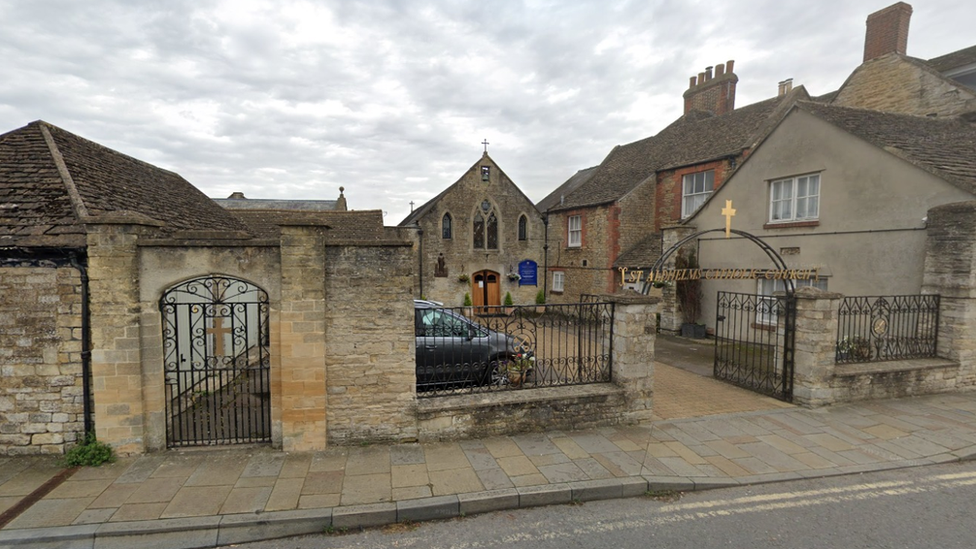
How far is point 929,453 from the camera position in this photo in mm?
5848

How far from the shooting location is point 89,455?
17.5ft

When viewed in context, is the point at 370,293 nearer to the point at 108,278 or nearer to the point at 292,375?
the point at 292,375

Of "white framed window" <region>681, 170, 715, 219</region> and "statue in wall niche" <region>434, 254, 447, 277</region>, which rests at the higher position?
"white framed window" <region>681, 170, 715, 219</region>

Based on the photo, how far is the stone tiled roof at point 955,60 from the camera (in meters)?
15.0

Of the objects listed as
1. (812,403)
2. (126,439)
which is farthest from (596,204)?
(126,439)

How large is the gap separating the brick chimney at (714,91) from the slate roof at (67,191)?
22.1 metres

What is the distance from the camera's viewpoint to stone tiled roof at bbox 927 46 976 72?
15.0m

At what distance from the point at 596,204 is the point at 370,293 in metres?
15.9

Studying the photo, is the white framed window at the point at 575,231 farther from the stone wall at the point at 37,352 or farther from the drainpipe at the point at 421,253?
the stone wall at the point at 37,352

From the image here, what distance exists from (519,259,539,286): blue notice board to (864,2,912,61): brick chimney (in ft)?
51.9

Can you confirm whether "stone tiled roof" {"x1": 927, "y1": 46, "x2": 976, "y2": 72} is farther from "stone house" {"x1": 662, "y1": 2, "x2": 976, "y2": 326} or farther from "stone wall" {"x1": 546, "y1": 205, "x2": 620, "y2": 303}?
"stone wall" {"x1": 546, "y1": 205, "x2": 620, "y2": 303}

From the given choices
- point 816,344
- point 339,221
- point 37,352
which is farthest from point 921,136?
point 339,221

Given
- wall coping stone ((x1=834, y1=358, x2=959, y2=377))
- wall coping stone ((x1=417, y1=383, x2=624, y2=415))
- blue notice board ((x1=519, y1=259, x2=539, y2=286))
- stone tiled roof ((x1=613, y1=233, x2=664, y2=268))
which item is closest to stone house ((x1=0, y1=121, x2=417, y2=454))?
wall coping stone ((x1=417, y1=383, x2=624, y2=415))

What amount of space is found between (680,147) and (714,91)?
4.72 meters
